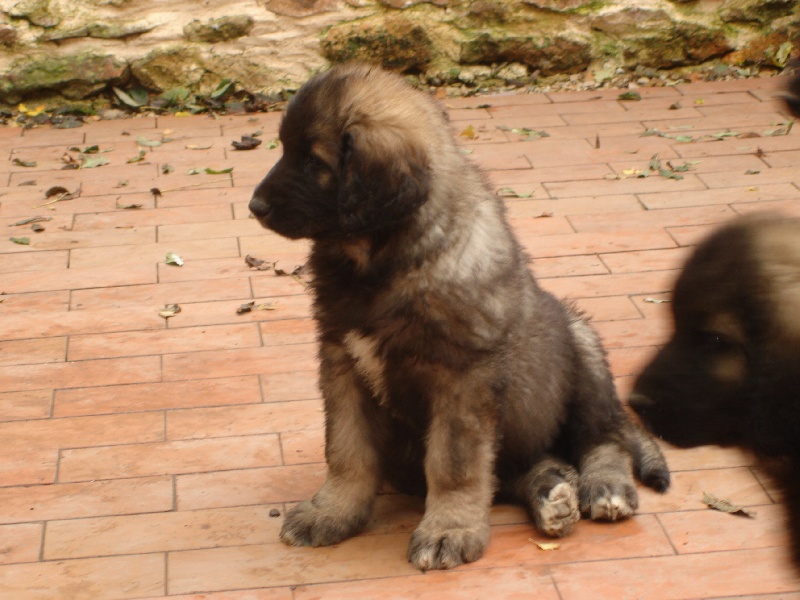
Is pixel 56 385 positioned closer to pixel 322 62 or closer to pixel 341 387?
pixel 341 387

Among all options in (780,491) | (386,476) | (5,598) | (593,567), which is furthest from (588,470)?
(5,598)

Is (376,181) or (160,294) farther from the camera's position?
(160,294)

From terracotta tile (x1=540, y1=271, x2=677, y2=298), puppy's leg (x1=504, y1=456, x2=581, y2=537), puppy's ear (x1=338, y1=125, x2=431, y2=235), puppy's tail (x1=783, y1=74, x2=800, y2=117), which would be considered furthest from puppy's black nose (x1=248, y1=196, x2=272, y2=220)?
terracotta tile (x1=540, y1=271, x2=677, y2=298)

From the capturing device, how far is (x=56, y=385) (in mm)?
4465

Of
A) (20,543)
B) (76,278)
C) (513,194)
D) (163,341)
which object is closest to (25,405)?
(163,341)

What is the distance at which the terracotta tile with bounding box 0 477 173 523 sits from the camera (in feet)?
12.1

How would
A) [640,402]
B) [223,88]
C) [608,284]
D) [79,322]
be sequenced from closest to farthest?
1. [640,402]
2. [79,322]
3. [608,284]
4. [223,88]

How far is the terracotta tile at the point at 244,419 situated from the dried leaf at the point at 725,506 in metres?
1.31

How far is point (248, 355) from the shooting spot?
→ 4699 millimetres

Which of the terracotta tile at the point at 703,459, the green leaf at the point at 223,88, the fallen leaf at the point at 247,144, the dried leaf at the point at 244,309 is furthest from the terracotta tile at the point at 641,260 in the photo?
the green leaf at the point at 223,88

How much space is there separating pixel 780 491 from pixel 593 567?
861 mm

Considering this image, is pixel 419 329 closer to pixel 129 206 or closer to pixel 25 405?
pixel 25 405

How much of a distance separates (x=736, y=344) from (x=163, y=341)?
2787 millimetres

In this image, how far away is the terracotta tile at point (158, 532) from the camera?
3510 mm
